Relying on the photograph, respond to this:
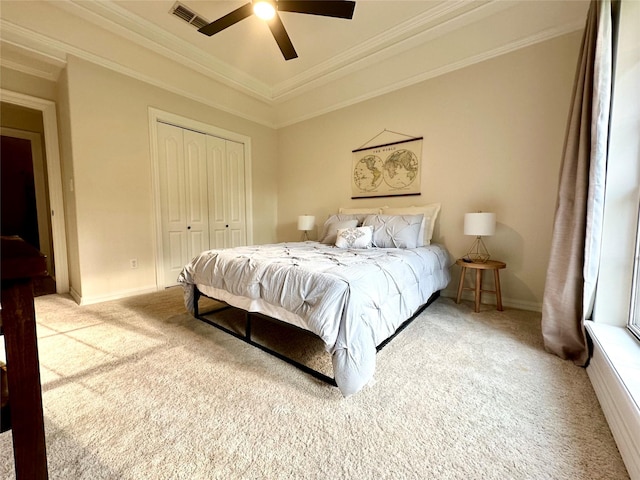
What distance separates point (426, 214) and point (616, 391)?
2.22m

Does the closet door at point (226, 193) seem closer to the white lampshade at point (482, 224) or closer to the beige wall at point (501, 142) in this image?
the beige wall at point (501, 142)

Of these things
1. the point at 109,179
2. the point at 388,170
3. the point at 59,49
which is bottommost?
the point at 109,179

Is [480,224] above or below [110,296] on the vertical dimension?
above

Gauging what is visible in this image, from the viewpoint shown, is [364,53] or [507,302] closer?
[507,302]

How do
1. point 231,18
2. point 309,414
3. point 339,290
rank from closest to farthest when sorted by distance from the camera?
point 309,414
point 339,290
point 231,18

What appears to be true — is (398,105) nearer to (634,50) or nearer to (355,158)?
(355,158)

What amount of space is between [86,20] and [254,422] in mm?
3909

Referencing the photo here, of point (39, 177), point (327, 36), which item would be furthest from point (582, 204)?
point (39, 177)

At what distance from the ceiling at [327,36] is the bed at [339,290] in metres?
2.08

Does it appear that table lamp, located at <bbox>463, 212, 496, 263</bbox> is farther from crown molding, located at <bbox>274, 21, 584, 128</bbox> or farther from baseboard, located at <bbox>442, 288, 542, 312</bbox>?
crown molding, located at <bbox>274, 21, 584, 128</bbox>

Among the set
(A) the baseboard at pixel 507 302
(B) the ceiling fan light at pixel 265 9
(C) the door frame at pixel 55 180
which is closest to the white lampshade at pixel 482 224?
(A) the baseboard at pixel 507 302

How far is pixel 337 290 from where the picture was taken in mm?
1431

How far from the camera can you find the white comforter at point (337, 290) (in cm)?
138

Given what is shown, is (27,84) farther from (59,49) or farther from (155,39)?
(155,39)
